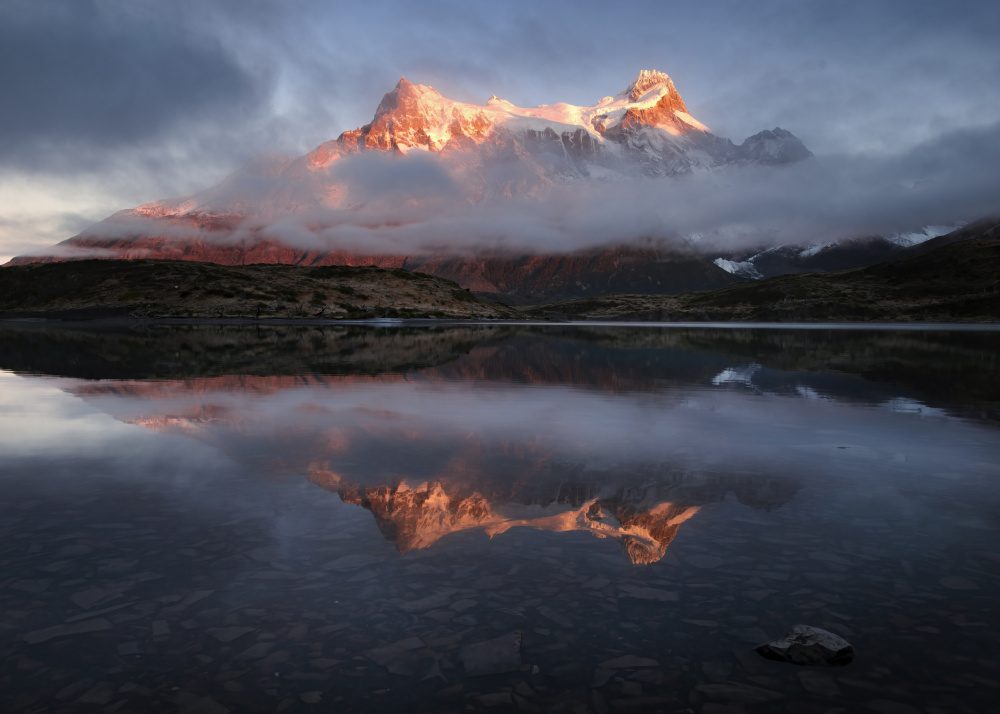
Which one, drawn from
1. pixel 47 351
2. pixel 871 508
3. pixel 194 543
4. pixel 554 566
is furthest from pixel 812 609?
pixel 47 351

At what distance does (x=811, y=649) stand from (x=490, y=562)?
4850 mm

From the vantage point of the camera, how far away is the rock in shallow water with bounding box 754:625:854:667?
7.80m

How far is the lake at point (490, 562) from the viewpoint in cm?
740

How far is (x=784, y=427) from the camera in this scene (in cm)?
2308

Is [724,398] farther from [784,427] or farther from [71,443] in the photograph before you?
[71,443]

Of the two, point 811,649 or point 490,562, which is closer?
point 811,649

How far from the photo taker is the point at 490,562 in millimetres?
10703

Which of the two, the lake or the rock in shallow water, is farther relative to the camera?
the rock in shallow water

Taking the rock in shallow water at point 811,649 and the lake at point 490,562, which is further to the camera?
the rock in shallow water at point 811,649

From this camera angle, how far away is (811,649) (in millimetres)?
7902

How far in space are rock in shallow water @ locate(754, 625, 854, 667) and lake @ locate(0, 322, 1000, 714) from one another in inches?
7.1

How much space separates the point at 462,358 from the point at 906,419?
36870 millimetres

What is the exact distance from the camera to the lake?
24.3 feet

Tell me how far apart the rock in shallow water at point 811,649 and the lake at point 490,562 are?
18cm
